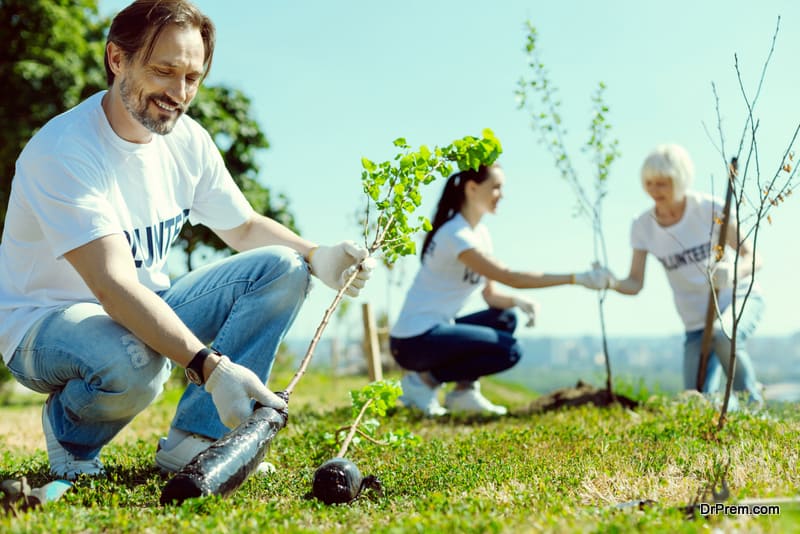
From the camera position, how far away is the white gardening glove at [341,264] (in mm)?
3518

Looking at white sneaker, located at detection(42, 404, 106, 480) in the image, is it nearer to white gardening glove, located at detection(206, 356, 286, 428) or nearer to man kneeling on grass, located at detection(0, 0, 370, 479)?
man kneeling on grass, located at detection(0, 0, 370, 479)

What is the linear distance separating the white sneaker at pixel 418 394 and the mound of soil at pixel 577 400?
76 centimetres

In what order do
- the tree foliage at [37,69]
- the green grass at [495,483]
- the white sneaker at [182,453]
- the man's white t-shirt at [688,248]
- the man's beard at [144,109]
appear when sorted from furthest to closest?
the tree foliage at [37,69]
the man's white t-shirt at [688,248]
the white sneaker at [182,453]
the man's beard at [144,109]
the green grass at [495,483]

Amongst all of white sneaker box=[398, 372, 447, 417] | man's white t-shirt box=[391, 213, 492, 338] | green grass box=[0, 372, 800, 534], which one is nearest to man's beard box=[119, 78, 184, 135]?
green grass box=[0, 372, 800, 534]

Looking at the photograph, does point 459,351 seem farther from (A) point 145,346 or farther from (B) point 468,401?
(A) point 145,346

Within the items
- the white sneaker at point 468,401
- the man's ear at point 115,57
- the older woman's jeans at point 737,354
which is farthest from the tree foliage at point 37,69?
the older woman's jeans at point 737,354

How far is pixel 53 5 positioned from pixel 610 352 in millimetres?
10288

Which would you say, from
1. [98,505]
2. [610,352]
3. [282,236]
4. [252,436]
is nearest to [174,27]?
[282,236]

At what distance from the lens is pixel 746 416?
4074 mm

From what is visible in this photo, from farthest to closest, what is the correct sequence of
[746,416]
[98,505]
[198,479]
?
1. [746,416]
2. [98,505]
3. [198,479]

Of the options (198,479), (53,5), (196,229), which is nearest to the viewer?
(198,479)

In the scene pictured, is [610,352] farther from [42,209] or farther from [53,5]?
[53,5]

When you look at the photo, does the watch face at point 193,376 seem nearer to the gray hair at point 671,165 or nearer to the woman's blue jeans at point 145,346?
the woman's blue jeans at point 145,346

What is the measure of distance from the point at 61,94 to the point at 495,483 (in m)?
10.4
